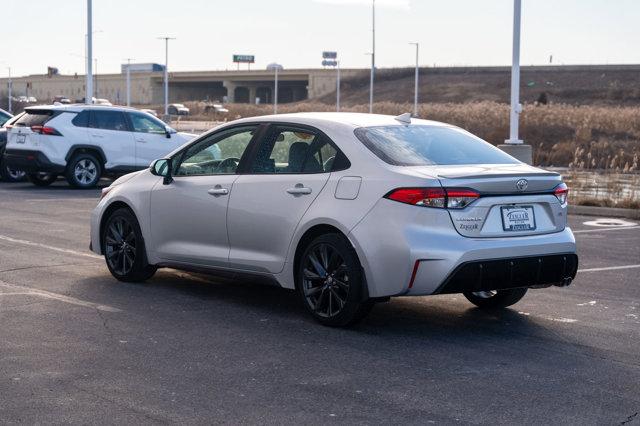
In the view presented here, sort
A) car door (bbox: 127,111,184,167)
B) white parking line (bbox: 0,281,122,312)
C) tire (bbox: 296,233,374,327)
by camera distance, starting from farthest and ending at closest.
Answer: car door (bbox: 127,111,184,167)
white parking line (bbox: 0,281,122,312)
tire (bbox: 296,233,374,327)

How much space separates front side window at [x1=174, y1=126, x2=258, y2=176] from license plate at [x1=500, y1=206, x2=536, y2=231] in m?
2.38

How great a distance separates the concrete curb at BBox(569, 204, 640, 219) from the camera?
60.0 ft

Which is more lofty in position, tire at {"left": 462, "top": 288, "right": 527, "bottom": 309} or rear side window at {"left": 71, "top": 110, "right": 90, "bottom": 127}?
rear side window at {"left": 71, "top": 110, "right": 90, "bottom": 127}

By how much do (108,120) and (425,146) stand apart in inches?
629

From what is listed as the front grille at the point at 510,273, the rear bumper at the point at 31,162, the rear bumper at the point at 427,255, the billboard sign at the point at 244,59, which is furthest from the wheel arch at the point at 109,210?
the billboard sign at the point at 244,59

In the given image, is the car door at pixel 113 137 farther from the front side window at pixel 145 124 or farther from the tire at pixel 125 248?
the tire at pixel 125 248

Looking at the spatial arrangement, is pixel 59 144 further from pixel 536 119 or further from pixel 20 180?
pixel 536 119

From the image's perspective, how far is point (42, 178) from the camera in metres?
24.1

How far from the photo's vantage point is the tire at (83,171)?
22.9 metres

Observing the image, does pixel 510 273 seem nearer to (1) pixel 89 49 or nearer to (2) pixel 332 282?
(2) pixel 332 282

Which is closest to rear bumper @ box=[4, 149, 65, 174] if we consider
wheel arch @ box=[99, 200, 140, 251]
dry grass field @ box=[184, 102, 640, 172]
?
wheel arch @ box=[99, 200, 140, 251]

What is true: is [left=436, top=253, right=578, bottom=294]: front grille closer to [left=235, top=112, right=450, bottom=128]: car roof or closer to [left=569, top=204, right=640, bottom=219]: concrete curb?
[left=235, top=112, right=450, bottom=128]: car roof

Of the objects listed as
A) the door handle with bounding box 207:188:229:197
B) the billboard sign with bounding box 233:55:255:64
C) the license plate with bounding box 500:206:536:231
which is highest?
the billboard sign with bounding box 233:55:255:64

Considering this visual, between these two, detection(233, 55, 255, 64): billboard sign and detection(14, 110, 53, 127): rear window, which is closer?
detection(14, 110, 53, 127): rear window
